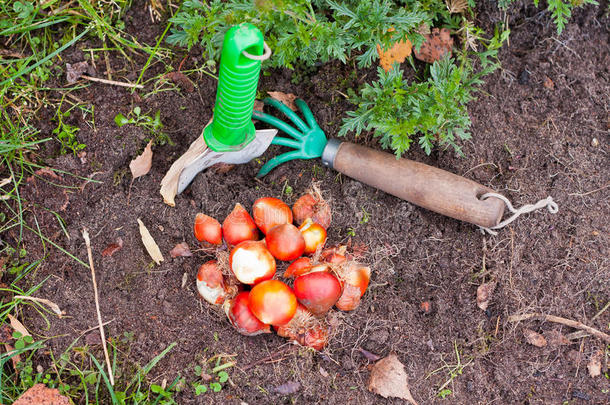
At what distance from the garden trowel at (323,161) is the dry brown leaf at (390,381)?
2.40ft

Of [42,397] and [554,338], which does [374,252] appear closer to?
[554,338]

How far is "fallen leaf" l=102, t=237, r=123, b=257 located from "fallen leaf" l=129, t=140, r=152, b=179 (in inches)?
12.1

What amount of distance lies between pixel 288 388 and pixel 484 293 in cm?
100

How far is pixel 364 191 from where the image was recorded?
2.55m

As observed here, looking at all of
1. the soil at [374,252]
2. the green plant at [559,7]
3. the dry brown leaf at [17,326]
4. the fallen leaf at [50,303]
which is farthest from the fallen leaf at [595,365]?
the dry brown leaf at [17,326]

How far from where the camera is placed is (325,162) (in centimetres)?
257

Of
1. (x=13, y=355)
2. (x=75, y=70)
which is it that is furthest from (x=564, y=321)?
(x=75, y=70)

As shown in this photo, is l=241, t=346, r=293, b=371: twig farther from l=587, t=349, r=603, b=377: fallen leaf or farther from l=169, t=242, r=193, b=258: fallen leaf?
l=587, t=349, r=603, b=377: fallen leaf

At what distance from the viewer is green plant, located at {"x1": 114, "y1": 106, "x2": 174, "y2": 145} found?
2496 millimetres

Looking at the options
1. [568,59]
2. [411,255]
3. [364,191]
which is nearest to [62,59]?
[364,191]

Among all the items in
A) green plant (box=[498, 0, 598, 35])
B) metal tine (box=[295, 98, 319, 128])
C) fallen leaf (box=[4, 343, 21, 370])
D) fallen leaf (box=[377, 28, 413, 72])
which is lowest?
fallen leaf (box=[4, 343, 21, 370])

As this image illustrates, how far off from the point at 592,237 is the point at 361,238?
3.78ft

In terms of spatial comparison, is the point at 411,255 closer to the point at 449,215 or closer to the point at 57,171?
the point at 449,215

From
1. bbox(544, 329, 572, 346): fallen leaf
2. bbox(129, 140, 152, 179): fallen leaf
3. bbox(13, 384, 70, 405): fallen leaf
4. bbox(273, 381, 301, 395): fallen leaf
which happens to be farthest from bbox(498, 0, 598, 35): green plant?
bbox(13, 384, 70, 405): fallen leaf
